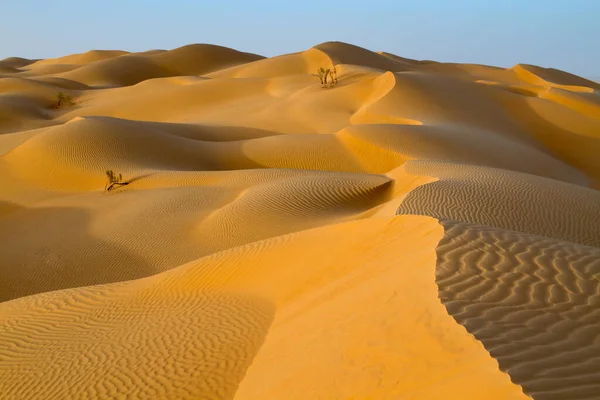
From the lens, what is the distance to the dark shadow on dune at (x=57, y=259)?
8.67m

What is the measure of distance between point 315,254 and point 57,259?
5.14 metres

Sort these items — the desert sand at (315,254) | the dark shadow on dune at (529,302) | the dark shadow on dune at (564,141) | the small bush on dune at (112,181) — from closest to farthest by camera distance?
1. the dark shadow on dune at (529,302)
2. the desert sand at (315,254)
3. the small bush on dune at (112,181)
4. the dark shadow on dune at (564,141)

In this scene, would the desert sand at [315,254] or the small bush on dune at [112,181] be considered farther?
the small bush on dune at [112,181]

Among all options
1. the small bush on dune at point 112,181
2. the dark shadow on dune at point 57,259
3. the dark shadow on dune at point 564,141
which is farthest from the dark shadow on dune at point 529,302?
the dark shadow on dune at point 564,141

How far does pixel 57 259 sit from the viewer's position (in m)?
9.25

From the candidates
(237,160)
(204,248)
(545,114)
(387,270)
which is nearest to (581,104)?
(545,114)

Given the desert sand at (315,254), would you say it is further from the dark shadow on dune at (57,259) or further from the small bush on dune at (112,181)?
the small bush on dune at (112,181)

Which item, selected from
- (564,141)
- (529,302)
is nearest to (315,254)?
(529,302)

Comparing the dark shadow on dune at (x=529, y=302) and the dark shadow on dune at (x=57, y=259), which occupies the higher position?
the dark shadow on dune at (x=529, y=302)

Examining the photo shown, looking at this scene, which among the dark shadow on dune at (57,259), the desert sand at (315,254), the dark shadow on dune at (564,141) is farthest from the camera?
the dark shadow on dune at (564,141)

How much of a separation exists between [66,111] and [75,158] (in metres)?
15.4

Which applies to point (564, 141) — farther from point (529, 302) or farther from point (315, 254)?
point (529, 302)

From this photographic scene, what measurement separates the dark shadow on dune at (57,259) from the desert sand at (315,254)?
40 mm

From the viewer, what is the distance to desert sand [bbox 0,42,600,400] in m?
3.29
